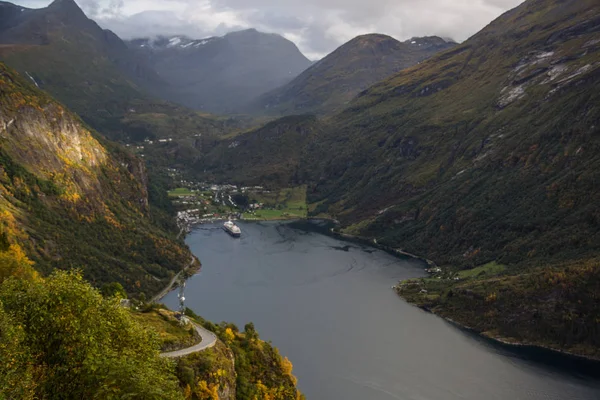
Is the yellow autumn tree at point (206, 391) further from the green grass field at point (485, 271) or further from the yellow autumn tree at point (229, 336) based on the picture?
the green grass field at point (485, 271)

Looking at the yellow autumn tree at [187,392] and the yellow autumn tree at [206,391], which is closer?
the yellow autumn tree at [187,392]

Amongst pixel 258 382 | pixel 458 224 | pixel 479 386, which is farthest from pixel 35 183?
pixel 458 224

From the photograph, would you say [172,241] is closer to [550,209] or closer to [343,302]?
[343,302]

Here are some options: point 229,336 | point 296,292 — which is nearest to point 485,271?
point 296,292

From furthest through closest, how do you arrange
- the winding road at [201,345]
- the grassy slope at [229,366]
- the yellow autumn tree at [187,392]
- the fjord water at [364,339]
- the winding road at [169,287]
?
the winding road at [169,287] → the fjord water at [364,339] → the winding road at [201,345] → the grassy slope at [229,366] → the yellow autumn tree at [187,392]

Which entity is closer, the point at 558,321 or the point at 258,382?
the point at 258,382

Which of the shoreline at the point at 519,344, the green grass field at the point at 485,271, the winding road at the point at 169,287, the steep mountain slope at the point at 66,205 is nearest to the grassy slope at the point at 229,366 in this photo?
the steep mountain slope at the point at 66,205
